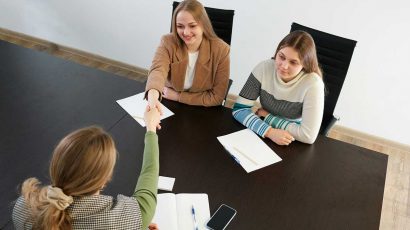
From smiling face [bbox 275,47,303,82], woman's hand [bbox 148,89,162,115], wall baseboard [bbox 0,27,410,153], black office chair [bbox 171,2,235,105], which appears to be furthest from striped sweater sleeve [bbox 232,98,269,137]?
wall baseboard [bbox 0,27,410,153]

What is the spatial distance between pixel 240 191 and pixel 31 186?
2.45 ft

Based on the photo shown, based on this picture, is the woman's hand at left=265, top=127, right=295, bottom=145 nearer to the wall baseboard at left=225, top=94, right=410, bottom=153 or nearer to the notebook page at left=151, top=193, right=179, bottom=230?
the notebook page at left=151, top=193, right=179, bottom=230

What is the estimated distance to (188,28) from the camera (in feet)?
5.91

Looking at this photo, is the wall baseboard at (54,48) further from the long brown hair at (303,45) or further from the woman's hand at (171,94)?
the long brown hair at (303,45)

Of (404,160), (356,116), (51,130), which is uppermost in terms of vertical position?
(51,130)

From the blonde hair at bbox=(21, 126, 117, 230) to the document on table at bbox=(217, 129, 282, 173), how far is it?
27.8 inches

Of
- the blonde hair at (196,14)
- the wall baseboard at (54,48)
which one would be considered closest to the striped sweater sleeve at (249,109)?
the blonde hair at (196,14)

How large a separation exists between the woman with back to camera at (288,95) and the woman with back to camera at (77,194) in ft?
2.87

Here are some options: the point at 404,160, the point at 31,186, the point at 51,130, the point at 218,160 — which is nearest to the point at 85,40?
the point at 51,130

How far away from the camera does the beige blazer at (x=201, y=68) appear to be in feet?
6.11

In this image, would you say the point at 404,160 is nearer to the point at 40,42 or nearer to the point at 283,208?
the point at 283,208

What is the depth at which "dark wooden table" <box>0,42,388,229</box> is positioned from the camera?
1295 millimetres

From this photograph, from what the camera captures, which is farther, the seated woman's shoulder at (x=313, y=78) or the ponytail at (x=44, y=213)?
the seated woman's shoulder at (x=313, y=78)

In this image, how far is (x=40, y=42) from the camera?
4.02m
